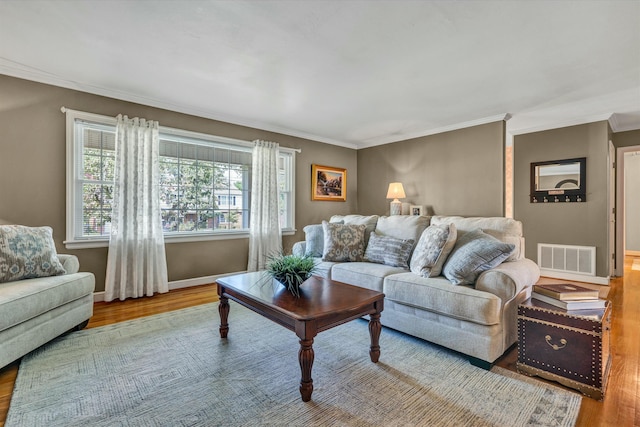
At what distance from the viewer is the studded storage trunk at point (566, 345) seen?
171cm

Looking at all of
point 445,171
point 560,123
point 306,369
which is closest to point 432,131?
point 445,171

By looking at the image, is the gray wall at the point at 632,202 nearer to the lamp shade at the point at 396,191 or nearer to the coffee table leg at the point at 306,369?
the lamp shade at the point at 396,191

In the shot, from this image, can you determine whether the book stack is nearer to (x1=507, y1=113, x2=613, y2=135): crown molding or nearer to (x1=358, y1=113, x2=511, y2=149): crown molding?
(x1=358, y1=113, x2=511, y2=149): crown molding

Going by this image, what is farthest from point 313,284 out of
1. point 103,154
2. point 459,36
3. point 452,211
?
point 452,211

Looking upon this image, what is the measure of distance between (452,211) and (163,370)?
172 inches

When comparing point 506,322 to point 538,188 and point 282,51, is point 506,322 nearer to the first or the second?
point 282,51

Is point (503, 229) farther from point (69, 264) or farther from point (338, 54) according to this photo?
point (69, 264)

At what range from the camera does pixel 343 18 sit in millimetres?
2135

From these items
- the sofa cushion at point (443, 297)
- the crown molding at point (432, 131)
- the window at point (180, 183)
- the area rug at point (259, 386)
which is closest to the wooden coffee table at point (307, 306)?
the area rug at point (259, 386)

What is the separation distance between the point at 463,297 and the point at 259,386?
1435 mm

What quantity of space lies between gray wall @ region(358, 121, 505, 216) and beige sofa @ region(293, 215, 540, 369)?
191cm

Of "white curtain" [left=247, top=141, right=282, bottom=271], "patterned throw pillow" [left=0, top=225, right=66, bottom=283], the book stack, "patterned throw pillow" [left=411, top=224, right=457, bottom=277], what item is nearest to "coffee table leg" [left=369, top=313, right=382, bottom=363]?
"patterned throw pillow" [left=411, top=224, right=457, bottom=277]

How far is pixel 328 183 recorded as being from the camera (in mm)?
5746

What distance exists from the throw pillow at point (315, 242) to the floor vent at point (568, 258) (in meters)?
3.72
